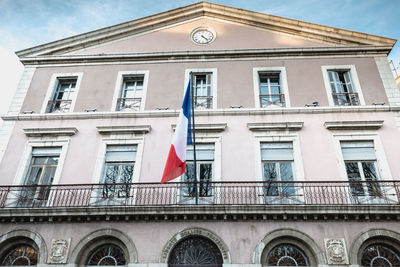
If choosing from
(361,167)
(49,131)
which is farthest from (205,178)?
(49,131)

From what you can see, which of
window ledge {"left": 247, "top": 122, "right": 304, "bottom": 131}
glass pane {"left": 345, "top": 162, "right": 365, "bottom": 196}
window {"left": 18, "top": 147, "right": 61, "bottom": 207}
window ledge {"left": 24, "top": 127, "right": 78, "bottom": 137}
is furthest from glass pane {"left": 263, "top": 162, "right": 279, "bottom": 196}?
window {"left": 18, "top": 147, "right": 61, "bottom": 207}

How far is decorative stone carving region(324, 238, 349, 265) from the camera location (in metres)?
10.1

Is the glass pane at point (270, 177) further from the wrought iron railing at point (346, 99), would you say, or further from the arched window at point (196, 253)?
the wrought iron railing at point (346, 99)

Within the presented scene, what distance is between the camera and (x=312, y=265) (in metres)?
10.3

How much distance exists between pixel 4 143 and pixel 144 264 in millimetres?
7531

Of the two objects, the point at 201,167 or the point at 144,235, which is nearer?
the point at 144,235

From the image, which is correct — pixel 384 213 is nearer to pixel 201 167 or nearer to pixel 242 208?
pixel 242 208

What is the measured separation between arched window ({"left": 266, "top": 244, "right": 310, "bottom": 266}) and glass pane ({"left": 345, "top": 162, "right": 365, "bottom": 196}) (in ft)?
9.16

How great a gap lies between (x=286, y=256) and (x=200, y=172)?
4.00 m

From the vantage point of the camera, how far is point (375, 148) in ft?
40.0

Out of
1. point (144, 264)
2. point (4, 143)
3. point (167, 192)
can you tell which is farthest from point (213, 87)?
point (4, 143)

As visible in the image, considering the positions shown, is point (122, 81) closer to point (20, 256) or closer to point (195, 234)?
point (195, 234)

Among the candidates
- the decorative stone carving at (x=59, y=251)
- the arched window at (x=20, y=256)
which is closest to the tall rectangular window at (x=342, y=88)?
the decorative stone carving at (x=59, y=251)

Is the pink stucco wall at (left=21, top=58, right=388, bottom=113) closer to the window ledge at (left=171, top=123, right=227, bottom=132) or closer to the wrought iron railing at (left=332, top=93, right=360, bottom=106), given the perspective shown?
the wrought iron railing at (left=332, top=93, right=360, bottom=106)
